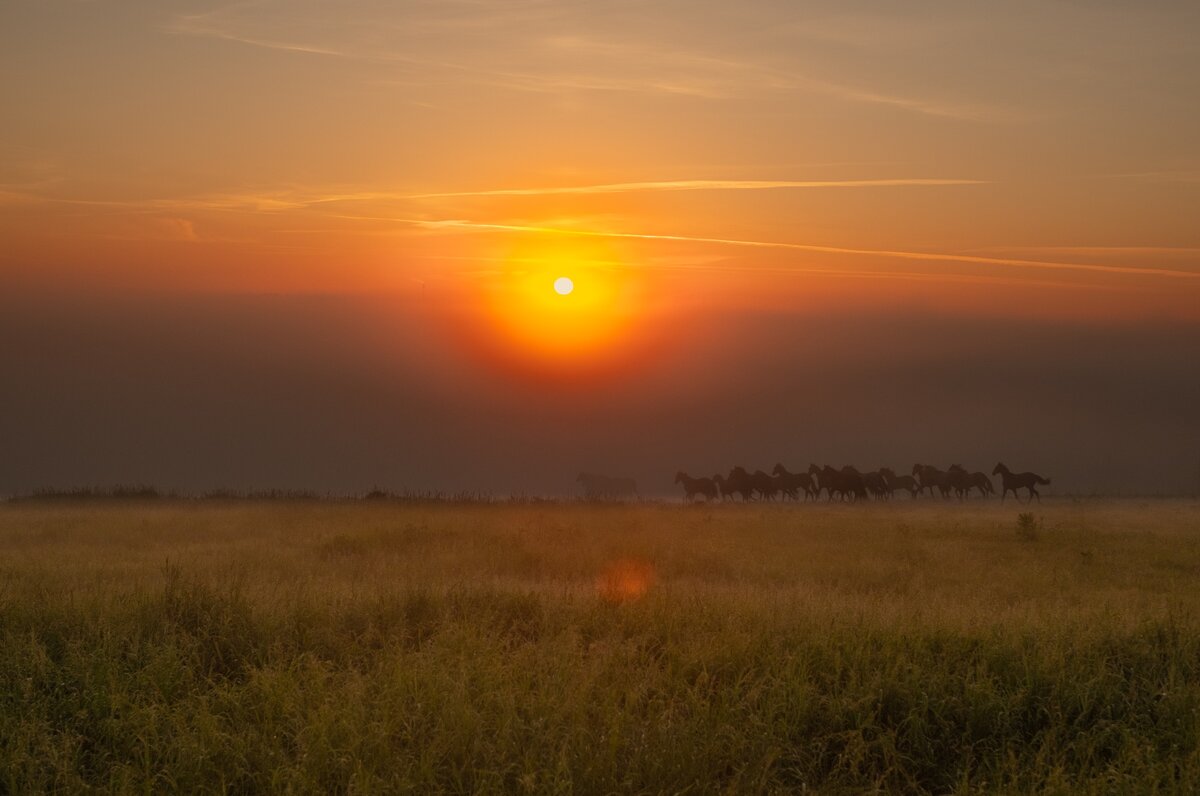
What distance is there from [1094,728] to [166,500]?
32.1 m

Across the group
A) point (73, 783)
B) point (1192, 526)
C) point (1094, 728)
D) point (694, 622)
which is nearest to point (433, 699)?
point (73, 783)

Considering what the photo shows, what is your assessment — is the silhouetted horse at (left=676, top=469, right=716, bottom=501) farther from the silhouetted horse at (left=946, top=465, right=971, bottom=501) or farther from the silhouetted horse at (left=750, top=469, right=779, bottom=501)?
the silhouetted horse at (left=946, top=465, right=971, bottom=501)

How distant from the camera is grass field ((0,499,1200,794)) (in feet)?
27.3

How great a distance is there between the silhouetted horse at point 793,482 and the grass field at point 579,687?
3738cm

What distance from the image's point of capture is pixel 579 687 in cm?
952

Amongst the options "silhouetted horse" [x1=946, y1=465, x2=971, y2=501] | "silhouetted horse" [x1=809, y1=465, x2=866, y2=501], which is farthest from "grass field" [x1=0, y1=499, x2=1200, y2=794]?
"silhouetted horse" [x1=946, y1=465, x2=971, y2=501]

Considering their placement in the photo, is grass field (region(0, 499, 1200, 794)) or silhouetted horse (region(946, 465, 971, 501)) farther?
silhouetted horse (region(946, 465, 971, 501))

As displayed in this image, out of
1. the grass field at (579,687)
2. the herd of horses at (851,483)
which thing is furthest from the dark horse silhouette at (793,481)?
the grass field at (579,687)

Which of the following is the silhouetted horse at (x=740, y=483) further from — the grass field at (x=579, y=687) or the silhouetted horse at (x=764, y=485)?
the grass field at (x=579, y=687)

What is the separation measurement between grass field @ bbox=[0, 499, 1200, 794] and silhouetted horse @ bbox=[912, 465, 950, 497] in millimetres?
40304

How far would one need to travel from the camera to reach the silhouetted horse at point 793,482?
5425 cm

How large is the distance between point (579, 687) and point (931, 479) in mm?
50525

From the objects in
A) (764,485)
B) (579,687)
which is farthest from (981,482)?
(579,687)

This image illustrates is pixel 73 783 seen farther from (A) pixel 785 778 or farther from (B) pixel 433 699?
(A) pixel 785 778
